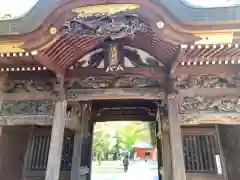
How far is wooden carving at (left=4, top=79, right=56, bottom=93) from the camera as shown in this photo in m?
3.87

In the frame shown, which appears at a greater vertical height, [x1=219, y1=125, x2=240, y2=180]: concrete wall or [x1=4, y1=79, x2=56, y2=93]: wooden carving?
[x1=4, y1=79, x2=56, y2=93]: wooden carving

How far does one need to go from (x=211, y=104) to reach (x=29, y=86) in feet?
10.4

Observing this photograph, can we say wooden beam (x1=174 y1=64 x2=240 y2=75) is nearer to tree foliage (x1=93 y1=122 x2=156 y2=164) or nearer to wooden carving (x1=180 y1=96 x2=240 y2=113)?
wooden carving (x1=180 y1=96 x2=240 y2=113)

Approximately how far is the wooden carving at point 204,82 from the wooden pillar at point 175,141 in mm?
282

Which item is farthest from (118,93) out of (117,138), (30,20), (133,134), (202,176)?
(117,138)

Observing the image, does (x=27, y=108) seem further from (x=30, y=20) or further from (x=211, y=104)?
(x=211, y=104)

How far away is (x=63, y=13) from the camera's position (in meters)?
2.85

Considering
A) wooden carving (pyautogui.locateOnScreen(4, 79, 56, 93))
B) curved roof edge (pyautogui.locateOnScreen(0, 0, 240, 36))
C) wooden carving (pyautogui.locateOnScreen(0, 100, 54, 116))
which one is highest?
curved roof edge (pyautogui.locateOnScreen(0, 0, 240, 36))

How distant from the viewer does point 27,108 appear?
149 inches

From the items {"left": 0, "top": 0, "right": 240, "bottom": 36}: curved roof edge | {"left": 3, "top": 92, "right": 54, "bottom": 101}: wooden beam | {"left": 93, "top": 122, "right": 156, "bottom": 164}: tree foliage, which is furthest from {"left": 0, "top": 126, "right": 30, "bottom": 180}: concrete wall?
{"left": 93, "top": 122, "right": 156, "bottom": 164}: tree foliage

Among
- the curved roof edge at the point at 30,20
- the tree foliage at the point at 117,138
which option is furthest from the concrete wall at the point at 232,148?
the tree foliage at the point at 117,138

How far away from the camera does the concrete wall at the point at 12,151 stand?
4.12 meters

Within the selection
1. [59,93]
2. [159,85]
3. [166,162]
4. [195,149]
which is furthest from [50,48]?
[195,149]

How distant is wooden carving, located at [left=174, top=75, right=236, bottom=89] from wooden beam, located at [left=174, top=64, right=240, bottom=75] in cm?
7
